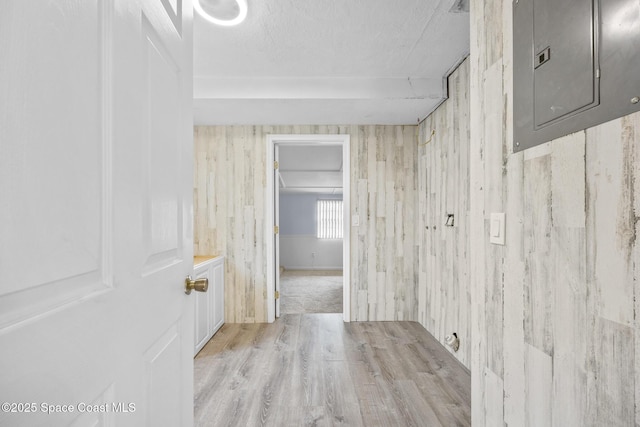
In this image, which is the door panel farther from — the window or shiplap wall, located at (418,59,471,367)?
the window

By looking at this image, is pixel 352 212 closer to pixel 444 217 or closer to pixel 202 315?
pixel 444 217

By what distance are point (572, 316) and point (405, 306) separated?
2.73 metres

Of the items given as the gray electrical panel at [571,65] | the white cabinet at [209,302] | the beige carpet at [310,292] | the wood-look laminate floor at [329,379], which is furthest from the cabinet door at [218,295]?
the gray electrical panel at [571,65]

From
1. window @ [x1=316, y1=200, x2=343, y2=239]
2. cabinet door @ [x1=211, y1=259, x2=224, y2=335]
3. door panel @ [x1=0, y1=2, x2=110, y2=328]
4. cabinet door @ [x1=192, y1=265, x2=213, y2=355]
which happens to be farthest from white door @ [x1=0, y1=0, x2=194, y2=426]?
window @ [x1=316, y1=200, x2=343, y2=239]

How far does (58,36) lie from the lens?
1.39 ft

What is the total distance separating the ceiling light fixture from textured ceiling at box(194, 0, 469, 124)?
0.04 metres

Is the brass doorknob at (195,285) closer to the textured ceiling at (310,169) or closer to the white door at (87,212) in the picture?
the white door at (87,212)

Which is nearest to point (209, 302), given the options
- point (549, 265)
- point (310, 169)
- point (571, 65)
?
point (549, 265)

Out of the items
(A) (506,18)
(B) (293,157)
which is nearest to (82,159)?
(A) (506,18)

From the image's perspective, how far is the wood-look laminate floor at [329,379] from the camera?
69.5 inches

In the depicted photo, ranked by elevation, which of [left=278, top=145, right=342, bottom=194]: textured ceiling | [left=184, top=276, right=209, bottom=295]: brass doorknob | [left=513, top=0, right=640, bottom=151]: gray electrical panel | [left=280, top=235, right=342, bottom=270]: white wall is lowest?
[left=280, top=235, right=342, bottom=270]: white wall

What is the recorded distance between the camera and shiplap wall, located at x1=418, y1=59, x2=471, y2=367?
2.29 meters

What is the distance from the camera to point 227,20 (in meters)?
1.85

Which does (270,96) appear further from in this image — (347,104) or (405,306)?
(405,306)
